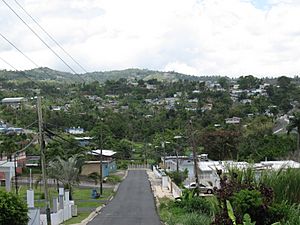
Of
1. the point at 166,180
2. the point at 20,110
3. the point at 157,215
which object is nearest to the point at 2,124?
the point at 20,110

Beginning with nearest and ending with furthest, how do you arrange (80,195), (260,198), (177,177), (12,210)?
(260,198) < (12,210) < (80,195) < (177,177)

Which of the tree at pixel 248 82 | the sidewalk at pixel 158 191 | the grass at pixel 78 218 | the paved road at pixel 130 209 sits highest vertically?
the tree at pixel 248 82

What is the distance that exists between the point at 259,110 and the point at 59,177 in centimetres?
6943

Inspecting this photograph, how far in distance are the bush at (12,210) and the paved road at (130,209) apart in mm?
7697

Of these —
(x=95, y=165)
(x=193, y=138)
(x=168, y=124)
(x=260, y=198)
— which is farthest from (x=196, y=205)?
(x=168, y=124)

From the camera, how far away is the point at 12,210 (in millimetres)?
22875

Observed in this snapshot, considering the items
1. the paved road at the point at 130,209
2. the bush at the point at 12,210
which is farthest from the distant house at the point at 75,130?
the bush at the point at 12,210

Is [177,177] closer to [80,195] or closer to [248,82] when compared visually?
[80,195]

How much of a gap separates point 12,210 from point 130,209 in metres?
15.9

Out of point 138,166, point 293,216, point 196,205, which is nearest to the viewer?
point 293,216

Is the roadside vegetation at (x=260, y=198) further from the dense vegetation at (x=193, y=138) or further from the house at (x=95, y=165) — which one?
the house at (x=95, y=165)

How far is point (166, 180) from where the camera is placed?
57156mm

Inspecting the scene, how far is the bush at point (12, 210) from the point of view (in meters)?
22.7

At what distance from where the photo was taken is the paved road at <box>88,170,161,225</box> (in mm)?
31344
